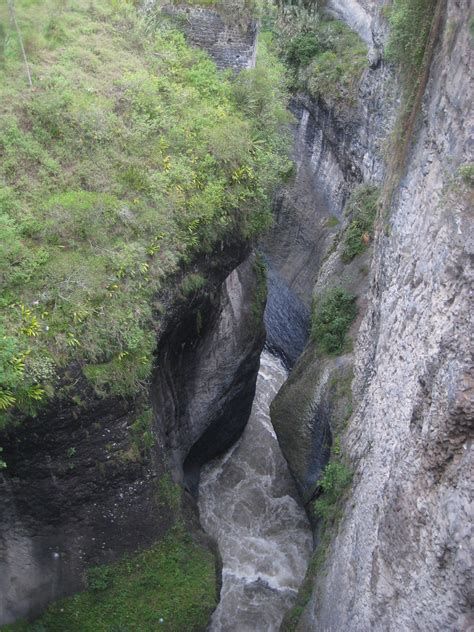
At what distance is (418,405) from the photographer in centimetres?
768

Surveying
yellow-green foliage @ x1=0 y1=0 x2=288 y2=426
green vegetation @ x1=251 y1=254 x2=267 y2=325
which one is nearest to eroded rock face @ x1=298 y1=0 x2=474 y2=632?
yellow-green foliage @ x1=0 y1=0 x2=288 y2=426

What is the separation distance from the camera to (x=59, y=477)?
9.69 m

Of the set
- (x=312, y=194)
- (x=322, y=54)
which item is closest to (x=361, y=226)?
(x=312, y=194)

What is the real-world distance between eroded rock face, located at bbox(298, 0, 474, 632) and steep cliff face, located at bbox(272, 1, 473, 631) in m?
0.02

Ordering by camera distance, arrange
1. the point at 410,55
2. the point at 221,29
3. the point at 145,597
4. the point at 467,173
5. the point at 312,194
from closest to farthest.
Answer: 1. the point at 467,173
2. the point at 410,55
3. the point at 145,597
4. the point at 221,29
5. the point at 312,194

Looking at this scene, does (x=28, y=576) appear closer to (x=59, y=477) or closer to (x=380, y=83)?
(x=59, y=477)

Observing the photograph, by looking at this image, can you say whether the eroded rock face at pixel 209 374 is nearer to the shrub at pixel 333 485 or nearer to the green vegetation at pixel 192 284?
the green vegetation at pixel 192 284

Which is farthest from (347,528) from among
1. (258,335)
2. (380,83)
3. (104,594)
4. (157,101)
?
(380,83)

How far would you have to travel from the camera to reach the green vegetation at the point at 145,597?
1017cm

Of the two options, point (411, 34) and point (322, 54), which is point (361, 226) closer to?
point (411, 34)

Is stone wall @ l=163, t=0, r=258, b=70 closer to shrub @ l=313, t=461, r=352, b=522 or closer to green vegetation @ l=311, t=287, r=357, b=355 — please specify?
green vegetation @ l=311, t=287, r=357, b=355

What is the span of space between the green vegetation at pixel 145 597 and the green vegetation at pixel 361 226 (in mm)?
8466

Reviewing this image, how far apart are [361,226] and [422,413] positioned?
29.6ft

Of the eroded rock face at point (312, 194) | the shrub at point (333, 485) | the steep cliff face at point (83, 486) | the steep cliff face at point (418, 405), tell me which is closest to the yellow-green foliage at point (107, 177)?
the steep cliff face at point (83, 486)
